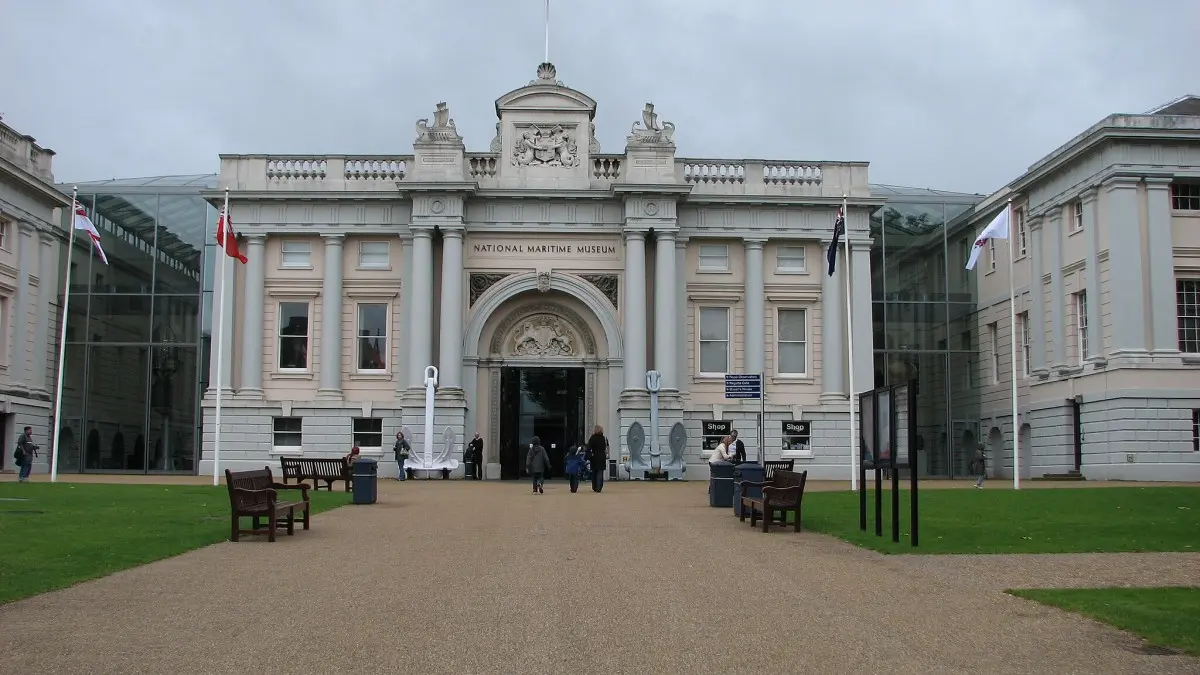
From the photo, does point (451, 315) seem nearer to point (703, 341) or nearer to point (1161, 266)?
point (703, 341)

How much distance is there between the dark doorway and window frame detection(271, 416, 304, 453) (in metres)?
7.57

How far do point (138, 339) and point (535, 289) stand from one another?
54.5 ft

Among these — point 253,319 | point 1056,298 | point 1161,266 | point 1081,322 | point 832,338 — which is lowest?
point 832,338

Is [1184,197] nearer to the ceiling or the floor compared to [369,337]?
nearer to the ceiling

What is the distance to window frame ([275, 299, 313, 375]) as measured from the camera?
45062 mm

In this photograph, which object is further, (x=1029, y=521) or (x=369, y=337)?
(x=369, y=337)

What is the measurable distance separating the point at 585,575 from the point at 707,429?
103 ft

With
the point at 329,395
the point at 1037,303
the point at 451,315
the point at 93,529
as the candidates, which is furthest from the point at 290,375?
the point at 1037,303

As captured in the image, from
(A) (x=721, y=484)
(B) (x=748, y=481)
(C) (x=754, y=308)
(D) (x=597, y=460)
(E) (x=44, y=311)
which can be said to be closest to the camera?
(B) (x=748, y=481)

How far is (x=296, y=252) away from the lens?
45562mm

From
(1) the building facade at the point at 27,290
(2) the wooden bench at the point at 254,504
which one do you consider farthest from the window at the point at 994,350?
(1) the building facade at the point at 27,290

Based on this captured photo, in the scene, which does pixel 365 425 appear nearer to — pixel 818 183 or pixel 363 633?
pixel 818 183

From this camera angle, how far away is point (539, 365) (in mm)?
45250

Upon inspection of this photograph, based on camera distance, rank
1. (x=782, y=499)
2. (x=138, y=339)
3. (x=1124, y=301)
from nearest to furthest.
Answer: (x=782, y=499) < (x=1124, y=301) < (x=138, y=339)
